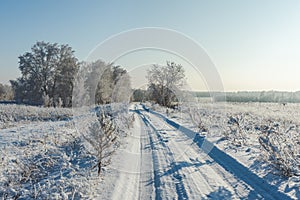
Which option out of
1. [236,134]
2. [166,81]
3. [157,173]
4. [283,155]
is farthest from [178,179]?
[166,81]

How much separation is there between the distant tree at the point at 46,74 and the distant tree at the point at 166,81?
16474 mm

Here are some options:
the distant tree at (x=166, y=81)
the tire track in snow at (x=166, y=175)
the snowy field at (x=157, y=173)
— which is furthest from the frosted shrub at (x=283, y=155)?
→ the distant tree at (x=166, y=81)

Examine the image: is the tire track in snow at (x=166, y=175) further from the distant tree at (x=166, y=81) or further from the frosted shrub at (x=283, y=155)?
the distant tree at (x=166, y=81)

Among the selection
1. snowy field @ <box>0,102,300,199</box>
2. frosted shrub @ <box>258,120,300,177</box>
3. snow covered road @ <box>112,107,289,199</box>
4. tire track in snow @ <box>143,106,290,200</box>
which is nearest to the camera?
snowy field @ <box>0,102,300,199</box>

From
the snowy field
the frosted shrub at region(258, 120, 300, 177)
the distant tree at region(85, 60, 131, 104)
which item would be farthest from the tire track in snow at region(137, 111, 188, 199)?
the distant tree at region(85, 60, 131, 104)

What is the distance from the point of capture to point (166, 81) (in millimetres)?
49625

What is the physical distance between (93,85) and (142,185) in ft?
142

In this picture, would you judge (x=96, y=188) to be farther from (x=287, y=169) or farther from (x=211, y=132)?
(x=211, y=132)

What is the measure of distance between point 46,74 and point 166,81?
22.6m

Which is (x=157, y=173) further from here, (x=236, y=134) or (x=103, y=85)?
(x=103, y=85)

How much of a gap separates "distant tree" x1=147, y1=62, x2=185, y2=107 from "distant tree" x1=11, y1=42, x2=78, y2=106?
16474mm

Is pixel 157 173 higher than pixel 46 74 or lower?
lower

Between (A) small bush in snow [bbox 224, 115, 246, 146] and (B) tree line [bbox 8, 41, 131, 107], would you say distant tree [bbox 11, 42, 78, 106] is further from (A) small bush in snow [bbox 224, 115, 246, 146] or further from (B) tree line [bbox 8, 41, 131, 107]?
(A) small bush in snow [bbox 224, 115, 246, 146]

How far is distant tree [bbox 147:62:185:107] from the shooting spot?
1889 inches
